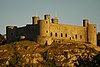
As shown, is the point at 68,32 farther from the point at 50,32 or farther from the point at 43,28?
the point at 43,28

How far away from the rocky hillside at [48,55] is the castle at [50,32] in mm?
2024

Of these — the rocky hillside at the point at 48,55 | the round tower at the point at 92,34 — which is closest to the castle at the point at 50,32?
the round tower at the point at 92,34

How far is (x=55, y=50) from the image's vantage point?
104250 millimetres

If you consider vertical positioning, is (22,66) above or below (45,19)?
below

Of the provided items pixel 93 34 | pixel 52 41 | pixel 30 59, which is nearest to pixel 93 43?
pixel 93 34

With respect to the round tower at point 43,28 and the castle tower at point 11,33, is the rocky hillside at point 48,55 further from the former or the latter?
the castle tower at point 11,33

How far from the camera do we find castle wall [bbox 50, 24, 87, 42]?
4299 inches

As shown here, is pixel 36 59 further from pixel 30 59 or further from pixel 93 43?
pixel 93 43

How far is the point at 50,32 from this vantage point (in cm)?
10850

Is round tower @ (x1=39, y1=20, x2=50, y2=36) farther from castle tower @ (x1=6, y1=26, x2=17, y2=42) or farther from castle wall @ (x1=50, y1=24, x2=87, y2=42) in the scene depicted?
castle tower @ (x1=6, y1=26, x2=17, y2=42)

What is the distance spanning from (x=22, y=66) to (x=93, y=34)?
2148cm

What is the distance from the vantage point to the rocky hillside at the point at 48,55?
332ft

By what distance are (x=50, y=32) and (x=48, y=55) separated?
7872 mm

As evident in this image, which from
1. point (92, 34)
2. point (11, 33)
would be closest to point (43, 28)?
point (11, 33)
